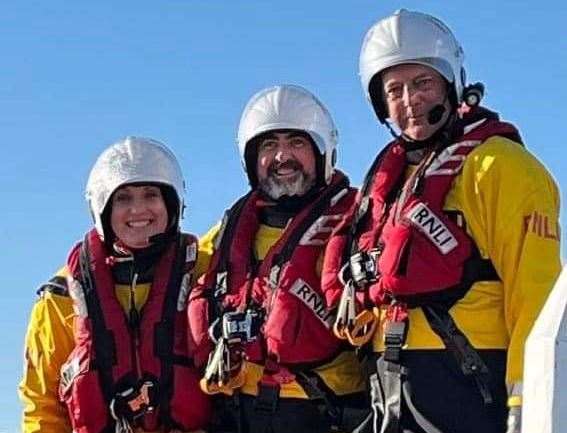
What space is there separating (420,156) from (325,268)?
88 centimetres

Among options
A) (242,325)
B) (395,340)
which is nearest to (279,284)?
(242,325)

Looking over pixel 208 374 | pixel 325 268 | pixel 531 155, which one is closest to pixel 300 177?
pixel 325 268

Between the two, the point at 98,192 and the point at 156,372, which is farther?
the point at 98,192

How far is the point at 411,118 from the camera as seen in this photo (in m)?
5.52

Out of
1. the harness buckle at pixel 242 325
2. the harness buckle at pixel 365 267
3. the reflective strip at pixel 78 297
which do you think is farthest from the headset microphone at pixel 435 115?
the reflective strip at pixel 78 297

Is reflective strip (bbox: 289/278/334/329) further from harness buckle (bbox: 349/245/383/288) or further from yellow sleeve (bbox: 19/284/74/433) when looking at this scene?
yellow sleeve (bbox: 19/284/74/433)

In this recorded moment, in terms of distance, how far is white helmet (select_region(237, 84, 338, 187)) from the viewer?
6742 mm

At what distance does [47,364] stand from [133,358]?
76 centimetres

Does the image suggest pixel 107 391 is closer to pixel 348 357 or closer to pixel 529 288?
pixel 348 357

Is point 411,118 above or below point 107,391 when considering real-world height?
above

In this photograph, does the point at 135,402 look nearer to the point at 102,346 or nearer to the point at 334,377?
the point at 102,346

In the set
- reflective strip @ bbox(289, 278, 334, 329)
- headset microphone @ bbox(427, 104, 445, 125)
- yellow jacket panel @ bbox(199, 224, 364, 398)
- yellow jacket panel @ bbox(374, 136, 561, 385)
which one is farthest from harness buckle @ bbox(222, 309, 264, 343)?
headset microphone @ bbox(427, 104, 445, 125)

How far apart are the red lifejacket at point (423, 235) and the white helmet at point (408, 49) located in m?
0.36

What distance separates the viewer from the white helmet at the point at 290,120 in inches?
265
